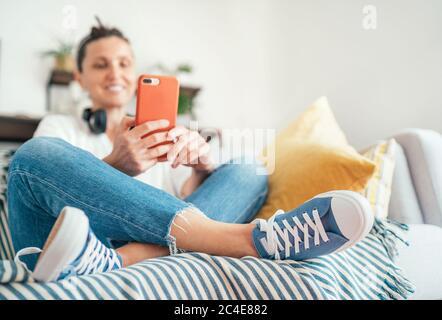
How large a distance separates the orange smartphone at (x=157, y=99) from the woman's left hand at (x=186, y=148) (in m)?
0.02

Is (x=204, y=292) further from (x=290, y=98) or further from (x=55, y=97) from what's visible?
(x=55, y=97)

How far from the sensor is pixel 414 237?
26.3 inches

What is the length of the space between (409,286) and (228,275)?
29cm

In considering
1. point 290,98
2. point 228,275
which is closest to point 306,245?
point 228,275

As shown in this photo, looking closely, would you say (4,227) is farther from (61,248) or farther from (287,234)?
(287,234)

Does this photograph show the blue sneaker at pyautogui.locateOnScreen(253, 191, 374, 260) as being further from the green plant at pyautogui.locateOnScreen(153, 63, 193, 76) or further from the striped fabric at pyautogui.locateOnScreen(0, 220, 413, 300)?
the green plant at pyautogui.locateOnScreen(153, 63, 193, 76)

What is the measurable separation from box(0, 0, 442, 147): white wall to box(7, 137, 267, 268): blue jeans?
851 millimetres

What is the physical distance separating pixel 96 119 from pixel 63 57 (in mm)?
1087

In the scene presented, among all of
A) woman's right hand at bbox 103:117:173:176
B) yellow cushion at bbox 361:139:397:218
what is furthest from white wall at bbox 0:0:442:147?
woman's right hand at bbox 103:117:173:176

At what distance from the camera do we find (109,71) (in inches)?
45.3

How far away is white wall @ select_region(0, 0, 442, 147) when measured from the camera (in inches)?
42.7

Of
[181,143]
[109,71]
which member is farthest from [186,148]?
[109,71]

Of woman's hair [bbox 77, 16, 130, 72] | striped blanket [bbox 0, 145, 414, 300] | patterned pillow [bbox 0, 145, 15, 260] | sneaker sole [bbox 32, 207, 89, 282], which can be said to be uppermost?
woman's hair [bbox 77, 16, 130, 72]

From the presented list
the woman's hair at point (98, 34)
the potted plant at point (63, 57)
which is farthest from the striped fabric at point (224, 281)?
the potted plant at point (63, 57)
